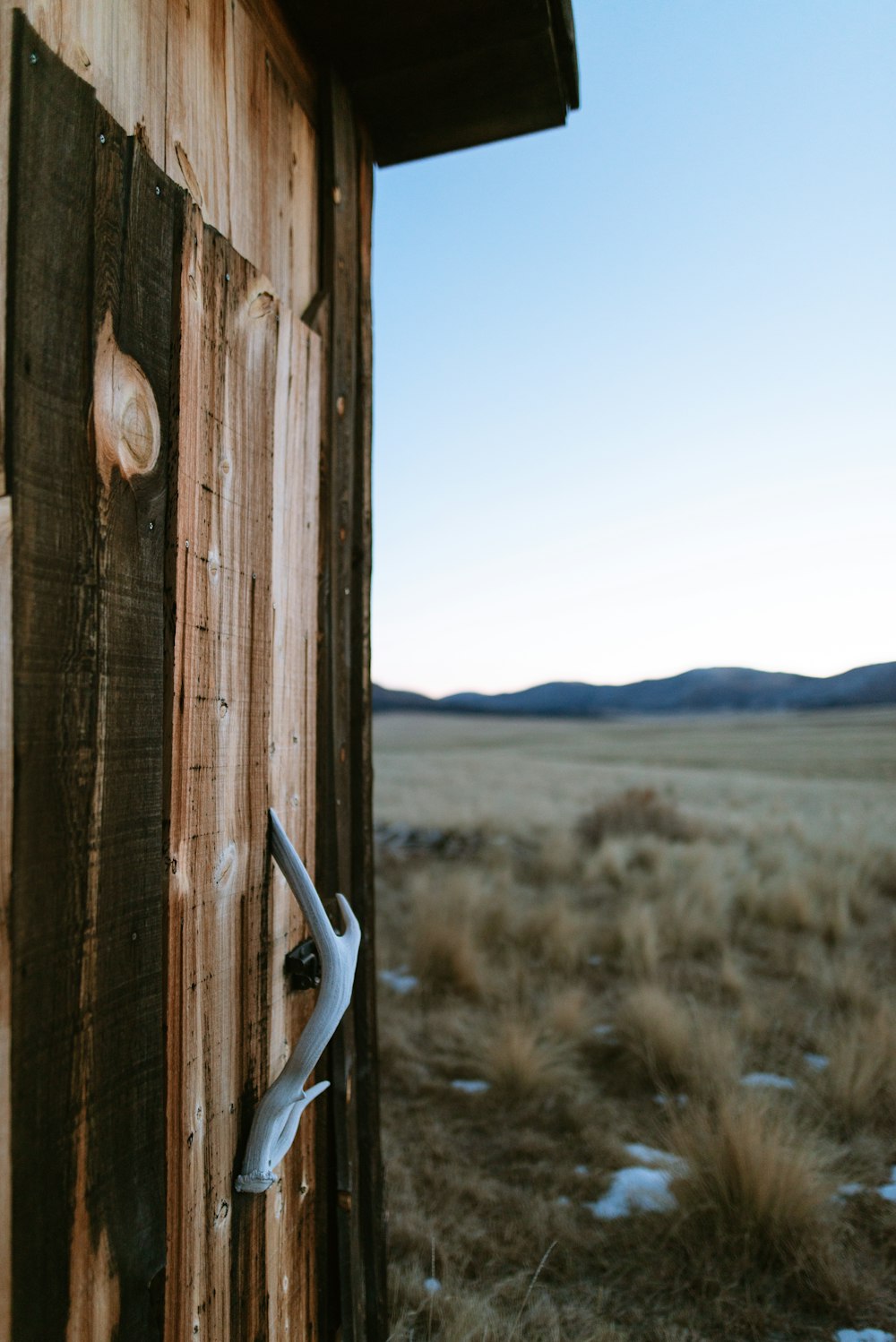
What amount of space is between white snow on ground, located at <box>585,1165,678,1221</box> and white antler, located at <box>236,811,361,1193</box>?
6.48ft

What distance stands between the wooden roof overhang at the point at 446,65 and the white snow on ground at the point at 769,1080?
3689mm

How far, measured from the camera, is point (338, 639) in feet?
5.90

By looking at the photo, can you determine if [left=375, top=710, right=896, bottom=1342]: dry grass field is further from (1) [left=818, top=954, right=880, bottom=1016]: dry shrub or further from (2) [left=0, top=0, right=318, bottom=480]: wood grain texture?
(2) [left=0, top=0, right=318, bottom=480]: wood grain texture

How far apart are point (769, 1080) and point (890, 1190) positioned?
2.76ft

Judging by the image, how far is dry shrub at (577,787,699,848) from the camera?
977 centimetres

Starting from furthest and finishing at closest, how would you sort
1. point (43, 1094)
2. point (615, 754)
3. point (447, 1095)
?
point (615, 754)
point (447, 1095)
point (43, 1094)

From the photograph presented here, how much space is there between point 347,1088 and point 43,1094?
975 millimetres

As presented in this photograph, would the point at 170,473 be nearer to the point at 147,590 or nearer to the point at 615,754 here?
the point at 147,590

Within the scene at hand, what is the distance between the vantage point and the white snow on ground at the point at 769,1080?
3.59 metres

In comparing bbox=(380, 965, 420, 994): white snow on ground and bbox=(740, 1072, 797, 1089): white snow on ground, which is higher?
bbox=(740, 1072, 797, 1089): white snow on ground

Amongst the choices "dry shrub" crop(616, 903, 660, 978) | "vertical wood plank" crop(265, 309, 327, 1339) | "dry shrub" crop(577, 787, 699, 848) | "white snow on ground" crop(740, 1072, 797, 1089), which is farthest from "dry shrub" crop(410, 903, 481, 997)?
"dry shrub" crop(577, 787, 699, 848)

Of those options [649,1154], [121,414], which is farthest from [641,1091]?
[121,414]

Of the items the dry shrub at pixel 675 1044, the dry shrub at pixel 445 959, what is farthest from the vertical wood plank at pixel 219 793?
the dry shrub at pixel 445 959

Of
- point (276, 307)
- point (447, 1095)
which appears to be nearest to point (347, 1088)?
point (276, 307)
